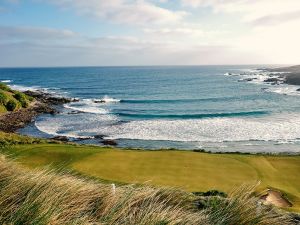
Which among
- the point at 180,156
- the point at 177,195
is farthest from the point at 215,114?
the point at 177,195

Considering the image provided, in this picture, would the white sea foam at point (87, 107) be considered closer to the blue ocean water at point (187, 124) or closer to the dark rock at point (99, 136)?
the blue ocean water at point (187, 124)

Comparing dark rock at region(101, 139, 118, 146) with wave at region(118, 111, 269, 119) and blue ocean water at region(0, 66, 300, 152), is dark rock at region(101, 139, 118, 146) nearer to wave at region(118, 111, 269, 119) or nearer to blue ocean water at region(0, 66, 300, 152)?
blue ocean water at region(0, 66, 300, 152)

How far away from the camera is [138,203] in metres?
5.66

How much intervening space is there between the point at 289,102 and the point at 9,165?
197 ft

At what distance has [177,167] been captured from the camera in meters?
17.2

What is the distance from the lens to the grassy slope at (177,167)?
15.4 meters

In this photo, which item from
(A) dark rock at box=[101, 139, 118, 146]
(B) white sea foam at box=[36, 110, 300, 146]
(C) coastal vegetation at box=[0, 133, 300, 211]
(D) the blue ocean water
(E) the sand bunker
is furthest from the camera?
(B) white sea foam at box=[36, 110, 300, 146]

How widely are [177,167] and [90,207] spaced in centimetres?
1210

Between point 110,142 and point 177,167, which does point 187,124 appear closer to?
point 110,142

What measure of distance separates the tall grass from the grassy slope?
344 inches

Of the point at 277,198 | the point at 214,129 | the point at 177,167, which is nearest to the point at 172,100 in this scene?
the point at 214,129

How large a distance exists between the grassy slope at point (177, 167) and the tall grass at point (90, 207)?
28.7ft

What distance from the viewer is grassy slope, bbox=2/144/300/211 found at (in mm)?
15383

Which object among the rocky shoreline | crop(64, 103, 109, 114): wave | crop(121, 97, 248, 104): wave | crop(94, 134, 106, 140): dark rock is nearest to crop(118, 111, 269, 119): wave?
crop(64, 103, 109, 114): wave
